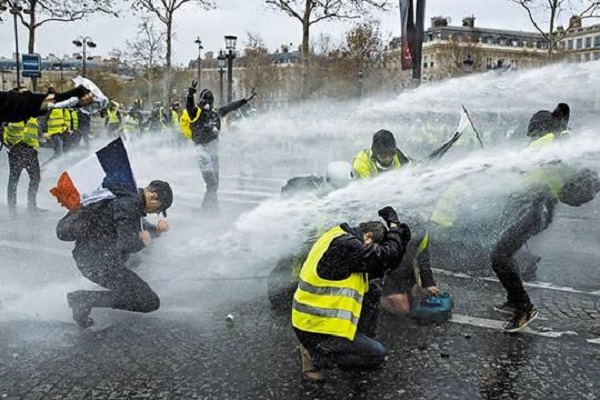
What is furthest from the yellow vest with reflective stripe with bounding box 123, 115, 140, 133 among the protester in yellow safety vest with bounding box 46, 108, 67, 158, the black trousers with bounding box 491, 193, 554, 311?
the black trousers with bounding box 491, 193, 554, 311

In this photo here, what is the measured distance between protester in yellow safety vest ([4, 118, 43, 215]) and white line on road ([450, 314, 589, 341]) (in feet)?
22.6

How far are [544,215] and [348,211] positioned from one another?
1.62 meters

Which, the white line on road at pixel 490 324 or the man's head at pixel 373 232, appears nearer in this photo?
the man's head at pixel 373 232

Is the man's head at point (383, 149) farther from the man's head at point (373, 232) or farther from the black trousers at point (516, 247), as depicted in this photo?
the man's head at point (373, 232)

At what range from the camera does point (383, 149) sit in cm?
605

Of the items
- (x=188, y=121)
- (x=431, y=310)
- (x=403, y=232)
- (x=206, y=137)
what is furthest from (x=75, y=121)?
(x=403, y=232)

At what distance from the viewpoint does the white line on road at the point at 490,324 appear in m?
4.87

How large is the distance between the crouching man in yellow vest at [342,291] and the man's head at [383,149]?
213 cm

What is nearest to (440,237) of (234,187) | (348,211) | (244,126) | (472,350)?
(348,211)

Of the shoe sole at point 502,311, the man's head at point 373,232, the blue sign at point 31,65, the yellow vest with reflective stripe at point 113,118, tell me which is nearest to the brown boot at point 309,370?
the man's head at point 373,232

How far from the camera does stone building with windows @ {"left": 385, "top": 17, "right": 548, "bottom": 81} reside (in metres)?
37.2

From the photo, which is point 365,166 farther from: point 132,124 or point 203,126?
point 132,124

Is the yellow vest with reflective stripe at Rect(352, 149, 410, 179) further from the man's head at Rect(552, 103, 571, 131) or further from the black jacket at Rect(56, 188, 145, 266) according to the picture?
the black jacket at Rect(56, 188, 145, 266)

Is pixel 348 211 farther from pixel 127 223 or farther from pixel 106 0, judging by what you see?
pixel 106 0
